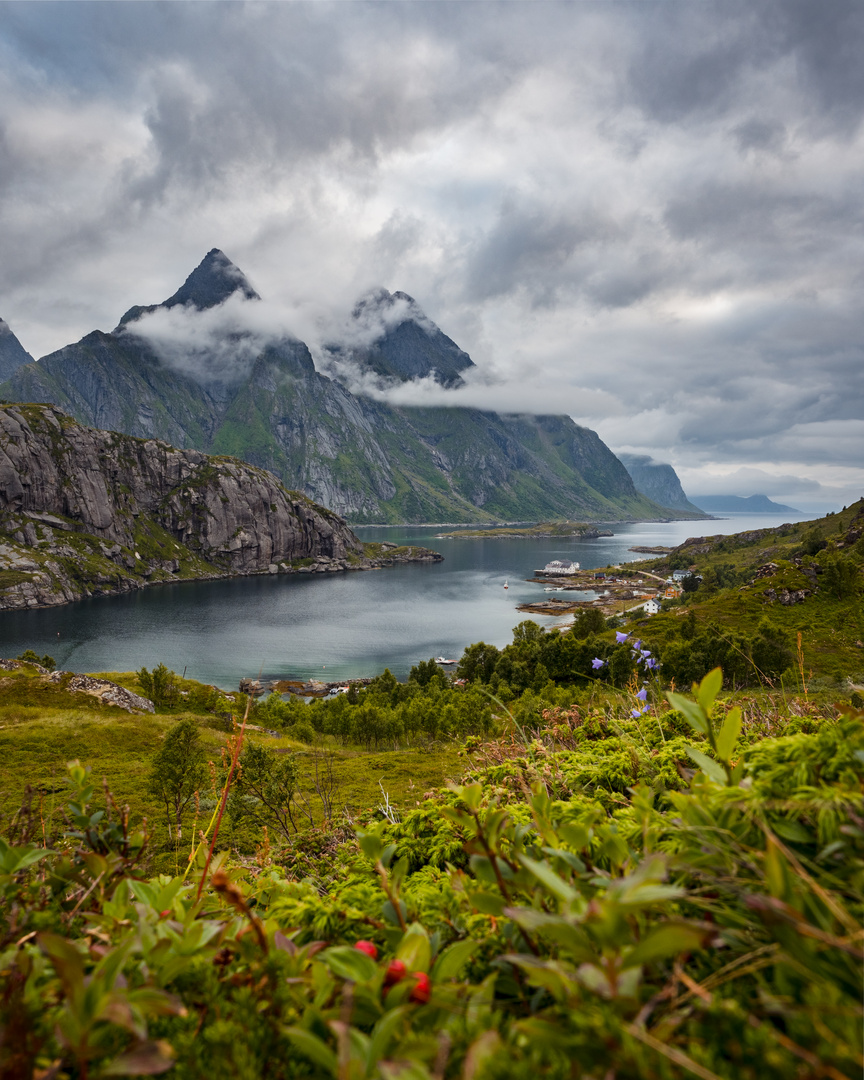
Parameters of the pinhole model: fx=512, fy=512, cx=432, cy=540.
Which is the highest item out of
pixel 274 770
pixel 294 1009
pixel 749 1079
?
pixel 749 1079

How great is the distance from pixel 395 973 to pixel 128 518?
177706 millimetres

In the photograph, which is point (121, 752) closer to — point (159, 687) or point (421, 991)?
point (159, 687)

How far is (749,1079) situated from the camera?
72 cm

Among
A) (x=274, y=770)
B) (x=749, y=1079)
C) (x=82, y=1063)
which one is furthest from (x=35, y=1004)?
(x=274, y=770)

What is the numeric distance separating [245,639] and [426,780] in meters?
63.7

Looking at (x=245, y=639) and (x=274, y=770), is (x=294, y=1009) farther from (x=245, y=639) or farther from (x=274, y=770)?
(x=245, y=639)

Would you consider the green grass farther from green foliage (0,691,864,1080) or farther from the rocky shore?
the rocky shore

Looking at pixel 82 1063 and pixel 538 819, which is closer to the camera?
pixel 82 1063

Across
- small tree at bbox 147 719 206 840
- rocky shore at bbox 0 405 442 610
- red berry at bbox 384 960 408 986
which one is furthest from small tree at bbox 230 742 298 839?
rocky shore at bbox 0 405 442 610

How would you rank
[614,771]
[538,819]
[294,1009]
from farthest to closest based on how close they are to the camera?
1. [614,771]
2. [538,819]
3. [294,1009]

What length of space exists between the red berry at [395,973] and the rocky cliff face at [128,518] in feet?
422

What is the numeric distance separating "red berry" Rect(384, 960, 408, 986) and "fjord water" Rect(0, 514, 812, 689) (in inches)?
2471

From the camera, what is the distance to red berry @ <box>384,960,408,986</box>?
3.66 feet

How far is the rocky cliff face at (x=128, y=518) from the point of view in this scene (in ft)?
399
